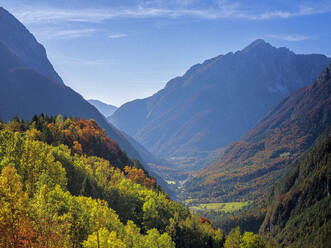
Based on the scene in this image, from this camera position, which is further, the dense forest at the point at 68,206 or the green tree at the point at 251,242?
the green tree at the point at 251,242

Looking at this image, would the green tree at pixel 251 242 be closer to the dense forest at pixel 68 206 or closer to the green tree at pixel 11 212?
the dense forest at pixel 68 206

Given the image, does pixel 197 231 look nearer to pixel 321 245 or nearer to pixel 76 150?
pixel 76 150

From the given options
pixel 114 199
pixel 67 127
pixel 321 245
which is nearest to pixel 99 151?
pixel 67 127

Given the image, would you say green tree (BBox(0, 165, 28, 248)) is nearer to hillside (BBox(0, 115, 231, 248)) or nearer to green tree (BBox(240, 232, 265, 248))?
hillside (BBox(0, 115, 231, 248))

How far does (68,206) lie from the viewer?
50.4 m

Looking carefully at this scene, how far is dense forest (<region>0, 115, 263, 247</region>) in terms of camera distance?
126 feet

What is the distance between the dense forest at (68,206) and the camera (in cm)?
3828

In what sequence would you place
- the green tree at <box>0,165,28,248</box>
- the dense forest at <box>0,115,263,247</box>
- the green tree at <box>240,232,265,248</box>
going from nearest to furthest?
the green tree at <box>0,165,28,248</box>, the dense forest at <box>0,115,263,247</box>, the green tree at <box>240,232,265,248</box>

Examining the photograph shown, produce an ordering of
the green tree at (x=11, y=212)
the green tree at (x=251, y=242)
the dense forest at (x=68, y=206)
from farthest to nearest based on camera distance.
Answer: the green tree at (x=251, y=242) → the dense forest at (x=68, y=206) → the green tree at (x=11, y=212)

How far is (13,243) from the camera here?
34.2 metres

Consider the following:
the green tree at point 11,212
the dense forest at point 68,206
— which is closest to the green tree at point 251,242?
the dense forest at point 68,206

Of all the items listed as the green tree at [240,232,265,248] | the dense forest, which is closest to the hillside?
the dense forest

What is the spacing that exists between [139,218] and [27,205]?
6557 cm

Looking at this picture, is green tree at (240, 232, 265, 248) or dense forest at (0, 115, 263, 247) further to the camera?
green tree at (240, 232, 265, 248)
